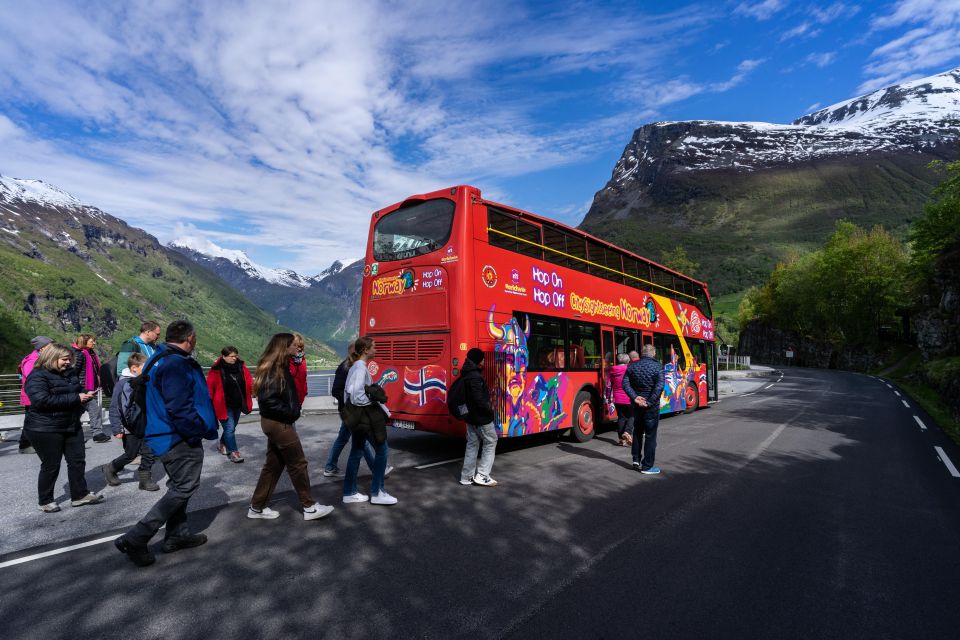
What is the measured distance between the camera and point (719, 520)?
5.13 metres

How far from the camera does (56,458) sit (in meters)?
5.11

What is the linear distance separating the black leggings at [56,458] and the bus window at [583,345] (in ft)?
24.5

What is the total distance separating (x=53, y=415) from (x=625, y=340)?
9.99 meters

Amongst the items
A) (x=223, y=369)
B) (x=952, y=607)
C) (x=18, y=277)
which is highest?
(x=18, y=277)

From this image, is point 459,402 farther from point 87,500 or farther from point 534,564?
point 87,500

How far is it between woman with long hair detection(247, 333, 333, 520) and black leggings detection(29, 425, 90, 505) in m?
2.11

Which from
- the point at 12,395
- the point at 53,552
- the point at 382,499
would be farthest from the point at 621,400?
the point at 12,395

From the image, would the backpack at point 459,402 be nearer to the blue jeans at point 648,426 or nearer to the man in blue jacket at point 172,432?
the blue jeans at point 648,426

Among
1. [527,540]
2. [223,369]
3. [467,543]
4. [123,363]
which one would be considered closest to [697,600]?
[527,540]

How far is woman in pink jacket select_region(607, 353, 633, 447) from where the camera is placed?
9.33 metres

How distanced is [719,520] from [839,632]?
204 cm

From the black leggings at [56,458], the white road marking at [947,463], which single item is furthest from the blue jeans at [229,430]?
the white road marking at [947,463]

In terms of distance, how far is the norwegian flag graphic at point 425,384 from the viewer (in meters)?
7.75

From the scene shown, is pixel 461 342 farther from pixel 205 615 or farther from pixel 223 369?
pixel 205 615
